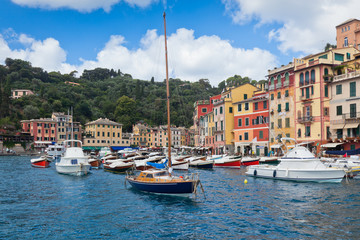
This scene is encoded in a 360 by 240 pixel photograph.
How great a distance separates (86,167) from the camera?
137 feet

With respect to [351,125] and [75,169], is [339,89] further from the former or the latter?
[75,169]

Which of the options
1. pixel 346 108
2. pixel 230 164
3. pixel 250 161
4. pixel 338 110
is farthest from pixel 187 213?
pixel 338 110

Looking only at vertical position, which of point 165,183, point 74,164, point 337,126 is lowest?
point 74,164

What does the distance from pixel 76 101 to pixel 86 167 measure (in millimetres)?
113493

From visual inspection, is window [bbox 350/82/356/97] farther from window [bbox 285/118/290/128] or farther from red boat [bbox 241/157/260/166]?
red boat [bbox 241/157/260/166]

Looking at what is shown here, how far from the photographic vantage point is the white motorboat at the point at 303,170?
2919 centimetres

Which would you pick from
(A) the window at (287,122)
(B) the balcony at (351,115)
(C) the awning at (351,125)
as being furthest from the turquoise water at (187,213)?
(A) the window at (287,122)

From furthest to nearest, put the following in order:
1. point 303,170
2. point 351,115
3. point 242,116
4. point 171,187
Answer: point 242,116 → point 351,115 → point 303,170 → point 171,187

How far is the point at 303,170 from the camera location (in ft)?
99.6

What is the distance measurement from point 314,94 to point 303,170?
26691mm

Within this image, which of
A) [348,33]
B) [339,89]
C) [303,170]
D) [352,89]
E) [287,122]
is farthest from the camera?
[348,33]

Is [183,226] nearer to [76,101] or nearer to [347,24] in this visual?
[347,24]

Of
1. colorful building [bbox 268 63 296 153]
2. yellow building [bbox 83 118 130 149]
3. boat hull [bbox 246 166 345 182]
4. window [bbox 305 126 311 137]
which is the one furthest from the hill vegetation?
boat hull [bbox 246 166 345 182]

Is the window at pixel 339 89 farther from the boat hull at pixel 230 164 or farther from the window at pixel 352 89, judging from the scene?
the boat hull at pixel 230 164
